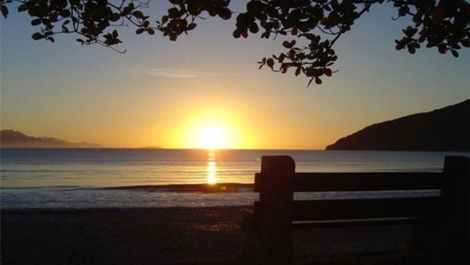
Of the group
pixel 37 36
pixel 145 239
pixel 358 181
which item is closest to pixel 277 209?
pixel 358 181

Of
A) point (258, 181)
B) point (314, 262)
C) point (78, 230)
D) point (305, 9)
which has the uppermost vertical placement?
point (305, 9)

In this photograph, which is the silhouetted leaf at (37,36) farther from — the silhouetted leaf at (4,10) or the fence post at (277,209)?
the fence post at (277,209)

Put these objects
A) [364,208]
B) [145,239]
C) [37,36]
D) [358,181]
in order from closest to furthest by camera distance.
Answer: [37,36], [358,181], [364,208], [145,239]

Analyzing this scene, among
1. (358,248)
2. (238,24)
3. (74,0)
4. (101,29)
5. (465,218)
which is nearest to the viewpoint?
(238,24)

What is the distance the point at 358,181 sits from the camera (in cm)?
500

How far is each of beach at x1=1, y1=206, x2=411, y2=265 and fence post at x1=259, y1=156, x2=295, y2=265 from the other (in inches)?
139

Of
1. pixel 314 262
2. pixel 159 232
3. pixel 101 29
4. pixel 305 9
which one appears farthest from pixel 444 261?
pixel 159 232

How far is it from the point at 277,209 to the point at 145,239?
8.89 meters

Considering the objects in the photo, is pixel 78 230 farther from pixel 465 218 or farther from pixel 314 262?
pixel 465 218

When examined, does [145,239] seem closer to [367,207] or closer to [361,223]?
[361,223]

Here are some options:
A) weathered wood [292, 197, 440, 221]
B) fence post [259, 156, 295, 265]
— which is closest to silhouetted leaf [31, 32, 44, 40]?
fence post [259, 156, 295, 265]

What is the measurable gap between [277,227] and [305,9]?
194 centimetres

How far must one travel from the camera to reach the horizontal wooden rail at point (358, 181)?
4.80 meters

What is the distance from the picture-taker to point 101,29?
4.59 metres
